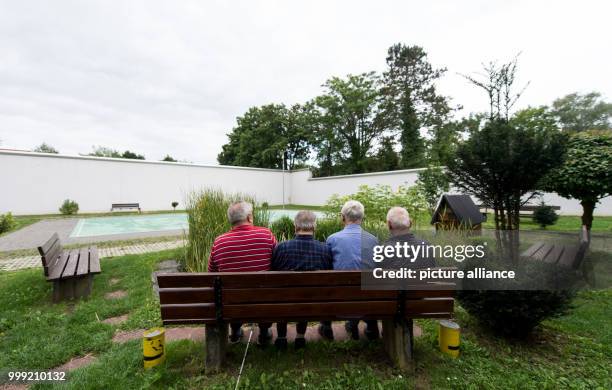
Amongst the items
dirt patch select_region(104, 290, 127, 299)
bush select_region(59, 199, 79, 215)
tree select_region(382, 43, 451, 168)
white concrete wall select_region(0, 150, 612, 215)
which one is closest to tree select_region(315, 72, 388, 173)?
tree select_region(382, 43, 451, 168)

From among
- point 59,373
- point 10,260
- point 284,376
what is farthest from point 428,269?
point 10,260

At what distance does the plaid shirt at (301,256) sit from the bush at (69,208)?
17.6m

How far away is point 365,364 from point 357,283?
64 cm

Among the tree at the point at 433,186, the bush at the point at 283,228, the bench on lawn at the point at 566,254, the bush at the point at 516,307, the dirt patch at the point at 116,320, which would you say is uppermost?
the tree at the point at 433,186

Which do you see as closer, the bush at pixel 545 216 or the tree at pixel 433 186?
the bush at pixel 545 216

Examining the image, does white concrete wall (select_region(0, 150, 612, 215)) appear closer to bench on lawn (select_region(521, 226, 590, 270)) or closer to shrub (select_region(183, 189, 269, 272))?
shrub (select_region(183, 189, 269, 272))

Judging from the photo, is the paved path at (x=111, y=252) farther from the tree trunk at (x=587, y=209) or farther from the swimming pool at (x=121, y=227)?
the tree trunk at (x=587, y=209)

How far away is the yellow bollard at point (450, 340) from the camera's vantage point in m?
1.99

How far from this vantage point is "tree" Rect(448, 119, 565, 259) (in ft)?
11.7

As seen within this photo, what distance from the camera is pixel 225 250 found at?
80.9 inches

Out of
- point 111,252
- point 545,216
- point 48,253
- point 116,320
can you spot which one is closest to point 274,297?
point 116,320

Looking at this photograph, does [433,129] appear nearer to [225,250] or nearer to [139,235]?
[139,235]

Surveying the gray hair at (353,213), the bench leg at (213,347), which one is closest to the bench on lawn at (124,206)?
the bench leg at (213,347)

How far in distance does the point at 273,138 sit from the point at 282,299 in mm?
29083
